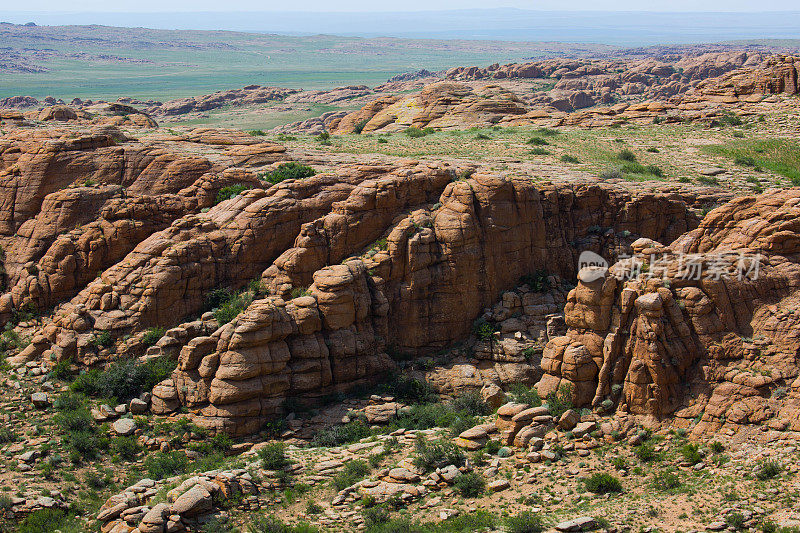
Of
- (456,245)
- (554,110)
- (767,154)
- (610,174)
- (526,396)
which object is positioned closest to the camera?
(526,396)

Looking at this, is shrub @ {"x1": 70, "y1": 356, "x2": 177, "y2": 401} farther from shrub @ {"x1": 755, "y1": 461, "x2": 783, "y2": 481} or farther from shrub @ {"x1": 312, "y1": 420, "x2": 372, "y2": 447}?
shrub @ {"x1": 755, "y1": 461, "x2": 783, "y2": 481}

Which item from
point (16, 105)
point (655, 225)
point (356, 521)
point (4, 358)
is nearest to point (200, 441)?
point (356, 521)

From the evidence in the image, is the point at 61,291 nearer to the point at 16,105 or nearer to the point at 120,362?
the point at 120,362

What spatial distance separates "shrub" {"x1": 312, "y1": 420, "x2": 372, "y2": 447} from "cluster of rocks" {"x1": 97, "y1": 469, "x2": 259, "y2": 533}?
13.0 feet

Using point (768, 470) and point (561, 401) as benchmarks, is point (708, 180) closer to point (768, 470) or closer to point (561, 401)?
point (561, 401)

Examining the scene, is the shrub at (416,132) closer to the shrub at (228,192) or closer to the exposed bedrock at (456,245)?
the exposed bedrock at (456,245)

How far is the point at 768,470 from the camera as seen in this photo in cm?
1877

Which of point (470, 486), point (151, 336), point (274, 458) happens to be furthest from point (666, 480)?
point (151, 336)

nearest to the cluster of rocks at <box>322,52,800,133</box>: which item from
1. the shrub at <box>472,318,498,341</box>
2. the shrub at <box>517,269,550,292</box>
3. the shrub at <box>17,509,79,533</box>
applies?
the shrub at <box>517,269,550,292</box>

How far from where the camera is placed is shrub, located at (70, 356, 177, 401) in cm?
2678

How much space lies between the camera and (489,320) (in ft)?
102

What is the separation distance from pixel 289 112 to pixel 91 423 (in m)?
100

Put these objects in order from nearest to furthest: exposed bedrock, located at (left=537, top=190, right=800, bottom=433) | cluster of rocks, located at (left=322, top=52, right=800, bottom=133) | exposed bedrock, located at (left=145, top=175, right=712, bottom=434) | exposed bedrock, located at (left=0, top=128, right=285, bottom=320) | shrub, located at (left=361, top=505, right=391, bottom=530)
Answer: shrub, located at (left=361, top=505, right=391, bottom=530) < exposed bedrock, located at (left=537, top=190, right=800, bottom=433) < exposed bedrock, located at (left=145, top=175, right=712, bottom=434) < exposed bedrock, located at (left=0, top=128, right=285, bottom=320) < cluster of rocks, located at (left=322, top=52, right=800, bottom=133)

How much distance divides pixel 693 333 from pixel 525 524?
27.2ft
